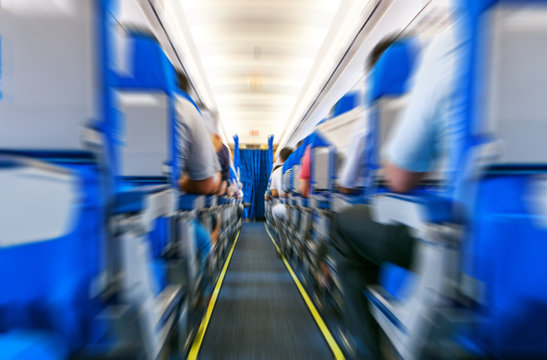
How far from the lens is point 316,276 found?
2201 millimetres

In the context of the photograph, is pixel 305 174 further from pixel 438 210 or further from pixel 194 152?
pixel 438 210

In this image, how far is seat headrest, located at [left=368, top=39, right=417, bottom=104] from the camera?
1.38m

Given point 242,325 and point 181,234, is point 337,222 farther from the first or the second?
point 242,325

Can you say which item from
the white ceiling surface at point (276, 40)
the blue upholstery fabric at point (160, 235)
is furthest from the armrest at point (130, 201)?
the white ceiling surface at point (276, 40)

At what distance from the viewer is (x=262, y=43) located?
4.01 metres

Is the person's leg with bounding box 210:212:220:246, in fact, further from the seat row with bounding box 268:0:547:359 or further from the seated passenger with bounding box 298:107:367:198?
the seat row with bounding box 268:0:547:359

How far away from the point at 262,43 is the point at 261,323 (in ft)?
12.8

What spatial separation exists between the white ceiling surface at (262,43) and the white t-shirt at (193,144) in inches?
71.9

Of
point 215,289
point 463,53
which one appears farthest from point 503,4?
point 215,289

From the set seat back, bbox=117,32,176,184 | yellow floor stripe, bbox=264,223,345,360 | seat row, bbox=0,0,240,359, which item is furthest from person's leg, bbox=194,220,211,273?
yellow floor stripe, bbox=264,223,345,360

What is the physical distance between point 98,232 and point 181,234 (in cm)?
72

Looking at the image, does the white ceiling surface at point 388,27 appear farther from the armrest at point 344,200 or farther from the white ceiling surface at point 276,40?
the armrest at point 344,200

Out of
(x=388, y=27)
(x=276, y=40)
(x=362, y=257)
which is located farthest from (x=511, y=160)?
(x=276, y=40)

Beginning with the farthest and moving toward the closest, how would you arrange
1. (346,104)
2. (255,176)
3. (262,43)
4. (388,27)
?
(255,176), (262,43), (388,27), (346,104)
